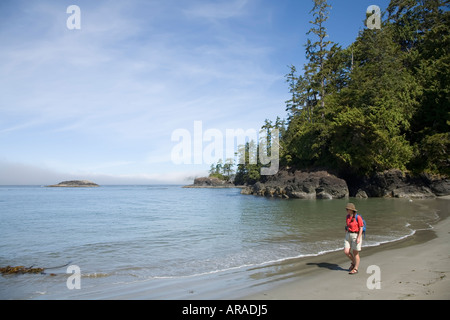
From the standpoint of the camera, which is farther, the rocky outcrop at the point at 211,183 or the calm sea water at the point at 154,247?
the rocky outcrop at the point at 211,183

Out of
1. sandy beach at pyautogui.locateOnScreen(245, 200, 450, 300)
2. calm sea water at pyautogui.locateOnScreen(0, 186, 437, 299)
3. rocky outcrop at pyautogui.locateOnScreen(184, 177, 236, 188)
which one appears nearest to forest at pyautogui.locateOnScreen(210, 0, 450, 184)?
calm sea water at pyautogui.locateOnScreen(0, 186, 437, 299)

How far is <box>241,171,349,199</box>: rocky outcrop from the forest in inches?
139

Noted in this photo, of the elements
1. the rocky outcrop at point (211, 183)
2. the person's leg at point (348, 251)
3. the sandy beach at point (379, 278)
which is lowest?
the rocky outcrop at point (211, 183)

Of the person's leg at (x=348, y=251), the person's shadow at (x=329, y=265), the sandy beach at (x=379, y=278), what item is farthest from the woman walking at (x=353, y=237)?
the person's shadow at (x=329, y=265)

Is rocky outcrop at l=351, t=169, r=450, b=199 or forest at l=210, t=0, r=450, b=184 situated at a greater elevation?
forest at l=210, t=0, r=450, b=184

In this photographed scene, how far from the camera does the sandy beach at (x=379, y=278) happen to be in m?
5.83

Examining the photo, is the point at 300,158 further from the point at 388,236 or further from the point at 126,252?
the point at 126,252

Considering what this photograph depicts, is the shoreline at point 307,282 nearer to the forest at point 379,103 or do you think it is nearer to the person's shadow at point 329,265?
the person's shadow at point 329,265

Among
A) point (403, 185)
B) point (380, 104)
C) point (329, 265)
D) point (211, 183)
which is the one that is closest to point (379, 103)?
point (380, 104)

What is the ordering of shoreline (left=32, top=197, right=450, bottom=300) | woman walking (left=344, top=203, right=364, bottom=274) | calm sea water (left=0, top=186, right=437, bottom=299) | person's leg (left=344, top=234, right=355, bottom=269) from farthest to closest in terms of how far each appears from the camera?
1. calm sea water (left=0, top=186, right=437, bottom=299)
2. person's leg (left=344, top=234, right=355, bottom=269)
3. woman walking (left=344, top=203, right=364, bottom=274)
4. shoreline (left=32, top=197, right=450, bottom=300)

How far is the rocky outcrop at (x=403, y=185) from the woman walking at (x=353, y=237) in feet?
115

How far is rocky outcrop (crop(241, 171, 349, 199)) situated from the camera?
4125 cm

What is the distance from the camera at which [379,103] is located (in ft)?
132

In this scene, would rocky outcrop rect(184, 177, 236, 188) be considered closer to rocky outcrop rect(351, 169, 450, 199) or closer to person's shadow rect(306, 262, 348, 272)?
rocky outcrop rect(351, 169, 450, 199)
